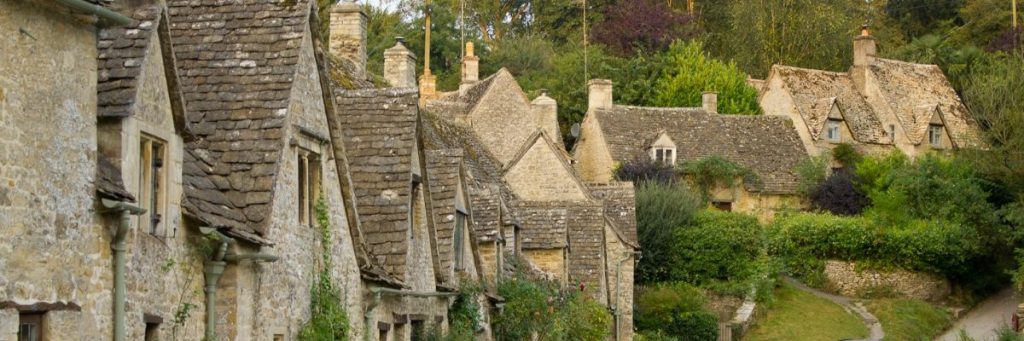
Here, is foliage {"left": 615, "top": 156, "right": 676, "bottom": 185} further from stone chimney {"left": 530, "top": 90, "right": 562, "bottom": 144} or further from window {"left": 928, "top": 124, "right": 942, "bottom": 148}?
window {"left": 928, "top": 124, "right": 942, "bottom": 148}

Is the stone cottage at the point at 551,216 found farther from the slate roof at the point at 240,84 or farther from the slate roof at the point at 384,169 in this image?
the slate roof at the point at 240,84

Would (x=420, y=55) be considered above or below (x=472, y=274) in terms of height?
above

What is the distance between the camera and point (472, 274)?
91.1 ft

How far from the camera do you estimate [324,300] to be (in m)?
18.7

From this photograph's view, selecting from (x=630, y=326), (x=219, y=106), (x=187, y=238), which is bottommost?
(x=630, y=326)

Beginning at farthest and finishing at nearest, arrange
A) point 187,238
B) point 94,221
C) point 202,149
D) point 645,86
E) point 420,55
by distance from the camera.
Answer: point 420,55, point 645,86, point 202,149, point 187,238, point 94,221

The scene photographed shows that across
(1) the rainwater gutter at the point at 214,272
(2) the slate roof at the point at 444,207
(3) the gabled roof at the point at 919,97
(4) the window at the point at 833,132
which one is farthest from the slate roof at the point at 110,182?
(3) the gabled roof at the point at 919,97

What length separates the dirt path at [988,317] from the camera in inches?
2325

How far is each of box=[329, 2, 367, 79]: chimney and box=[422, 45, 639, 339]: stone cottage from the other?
227 centimetres

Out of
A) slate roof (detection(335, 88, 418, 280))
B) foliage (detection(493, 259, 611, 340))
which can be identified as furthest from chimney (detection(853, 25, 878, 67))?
slate roof (detection(335, 88, 418, 280))

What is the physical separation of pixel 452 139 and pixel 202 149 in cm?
1944

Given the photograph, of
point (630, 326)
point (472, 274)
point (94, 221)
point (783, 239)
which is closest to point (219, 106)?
point (94, 221)

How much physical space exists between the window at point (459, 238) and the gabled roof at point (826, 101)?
178 feet

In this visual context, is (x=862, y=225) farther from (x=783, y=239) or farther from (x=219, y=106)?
(x=219, y=106)
